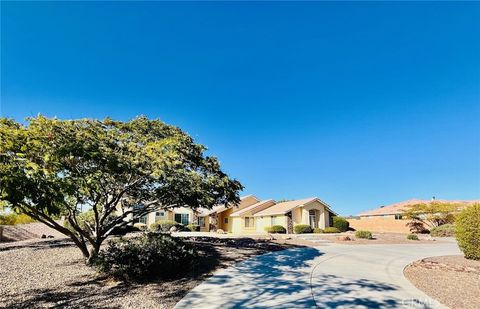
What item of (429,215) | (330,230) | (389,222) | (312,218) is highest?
(429,215)

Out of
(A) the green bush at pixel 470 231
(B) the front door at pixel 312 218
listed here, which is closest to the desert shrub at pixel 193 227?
(B) the front door at pixel 312 218

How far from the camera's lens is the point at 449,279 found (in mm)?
10750

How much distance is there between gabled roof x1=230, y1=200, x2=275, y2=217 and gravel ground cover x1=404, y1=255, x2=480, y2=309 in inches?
1076

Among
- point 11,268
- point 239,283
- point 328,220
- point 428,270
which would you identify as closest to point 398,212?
point 328,220

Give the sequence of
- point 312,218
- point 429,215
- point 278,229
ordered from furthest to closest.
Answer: point 312,218, point 429,215, point 278,229

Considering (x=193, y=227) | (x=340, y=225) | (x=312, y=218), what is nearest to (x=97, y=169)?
(x=312, y=218)

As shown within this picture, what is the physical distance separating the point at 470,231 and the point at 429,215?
24.9 metres

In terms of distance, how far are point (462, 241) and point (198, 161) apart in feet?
43.4

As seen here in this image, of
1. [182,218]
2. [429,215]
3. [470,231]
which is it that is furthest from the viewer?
[182,218]

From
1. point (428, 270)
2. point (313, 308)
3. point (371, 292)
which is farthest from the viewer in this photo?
point (428, 270)

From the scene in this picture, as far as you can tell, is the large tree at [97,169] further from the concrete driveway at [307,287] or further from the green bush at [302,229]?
the green bush at [302,229]

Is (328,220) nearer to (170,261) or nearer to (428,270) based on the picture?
(428,270)

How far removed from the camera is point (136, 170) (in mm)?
9922

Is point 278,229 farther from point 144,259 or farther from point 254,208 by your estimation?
point 144,259
